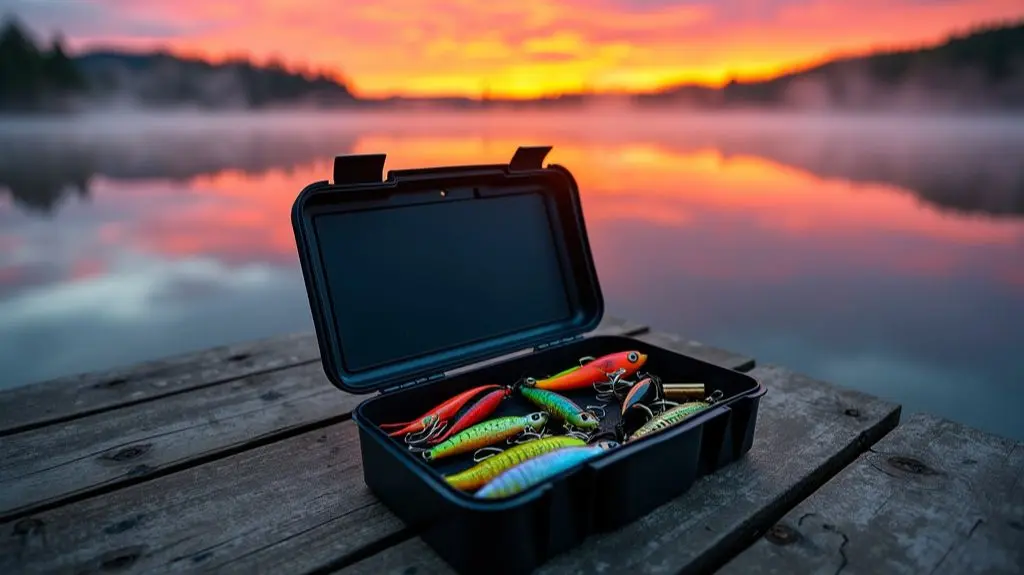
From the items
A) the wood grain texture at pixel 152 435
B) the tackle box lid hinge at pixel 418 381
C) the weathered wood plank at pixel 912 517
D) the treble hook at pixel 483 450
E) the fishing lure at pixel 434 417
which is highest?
the tackle box lid hinge at pixel 418 381

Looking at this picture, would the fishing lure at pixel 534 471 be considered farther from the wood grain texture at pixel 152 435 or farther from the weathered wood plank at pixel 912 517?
the wood grain texture at pixel 152 435

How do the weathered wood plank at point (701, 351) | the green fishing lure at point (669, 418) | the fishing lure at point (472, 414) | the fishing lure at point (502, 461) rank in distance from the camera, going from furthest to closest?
the weathered wood plank at point (701, 351), the fishing lure at point (472, 414), the green fishing lure at point (669, 418), the fishing lure at point (502, 461)

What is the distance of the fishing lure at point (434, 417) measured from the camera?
1779 millimetres

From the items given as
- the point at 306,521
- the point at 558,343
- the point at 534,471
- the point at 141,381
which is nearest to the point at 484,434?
the point at 534,471

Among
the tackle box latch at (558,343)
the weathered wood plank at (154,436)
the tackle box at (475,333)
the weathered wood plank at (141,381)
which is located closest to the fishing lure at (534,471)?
the tackle box at (475,333)

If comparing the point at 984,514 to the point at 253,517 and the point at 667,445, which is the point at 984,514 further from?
the point at 253,517

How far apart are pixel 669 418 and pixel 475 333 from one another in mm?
744

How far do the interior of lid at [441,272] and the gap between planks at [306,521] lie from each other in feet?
1.06

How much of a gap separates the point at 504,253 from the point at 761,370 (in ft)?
3.76

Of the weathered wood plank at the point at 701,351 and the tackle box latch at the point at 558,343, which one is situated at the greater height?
the tackle box latch at the point at 558,343

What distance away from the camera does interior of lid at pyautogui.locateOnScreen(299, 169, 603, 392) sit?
190 centimetres

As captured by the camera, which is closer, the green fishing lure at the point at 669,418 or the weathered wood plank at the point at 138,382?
the green fishing lure at the point at 669,418

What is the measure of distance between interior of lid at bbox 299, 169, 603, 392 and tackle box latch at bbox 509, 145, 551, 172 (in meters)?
0.04

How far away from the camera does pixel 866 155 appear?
25.4 m
